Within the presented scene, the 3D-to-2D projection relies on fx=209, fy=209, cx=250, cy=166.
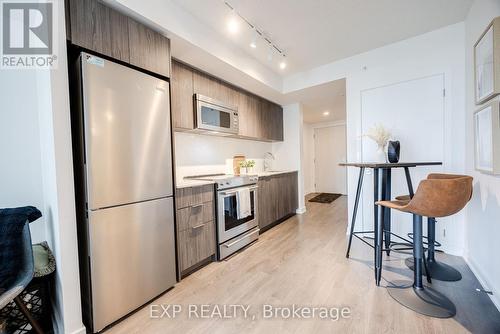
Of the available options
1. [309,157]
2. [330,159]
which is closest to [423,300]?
[330,159]

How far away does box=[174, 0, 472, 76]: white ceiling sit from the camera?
202 centimetres

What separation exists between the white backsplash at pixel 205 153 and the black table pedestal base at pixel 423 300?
8.31ft

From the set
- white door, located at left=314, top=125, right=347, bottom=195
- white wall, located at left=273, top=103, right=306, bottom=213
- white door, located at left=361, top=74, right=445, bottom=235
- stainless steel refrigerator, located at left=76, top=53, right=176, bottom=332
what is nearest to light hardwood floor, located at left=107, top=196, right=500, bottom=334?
stainless steel refrigerator, located at left=76, top=53, right=176, bottom=332

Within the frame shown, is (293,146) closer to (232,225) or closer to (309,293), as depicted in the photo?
(232,225)

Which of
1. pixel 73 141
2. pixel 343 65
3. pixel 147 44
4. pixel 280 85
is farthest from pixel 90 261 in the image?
pixel 343 65

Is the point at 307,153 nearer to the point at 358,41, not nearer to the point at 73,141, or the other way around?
the point at 358,41

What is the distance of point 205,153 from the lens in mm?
3172

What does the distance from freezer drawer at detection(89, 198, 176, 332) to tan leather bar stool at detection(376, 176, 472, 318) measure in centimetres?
194

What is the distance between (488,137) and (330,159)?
16.5ft

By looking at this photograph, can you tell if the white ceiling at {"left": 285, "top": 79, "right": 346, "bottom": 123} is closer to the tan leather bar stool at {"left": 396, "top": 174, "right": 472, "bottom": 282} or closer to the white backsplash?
the white backsplash

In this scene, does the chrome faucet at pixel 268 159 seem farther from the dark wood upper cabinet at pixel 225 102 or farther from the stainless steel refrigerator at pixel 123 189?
the stainless steel refrigerator at pixel 123 189

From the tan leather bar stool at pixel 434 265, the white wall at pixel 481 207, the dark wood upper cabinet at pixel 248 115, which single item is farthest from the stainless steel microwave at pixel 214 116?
the white wall at pixel 481 207

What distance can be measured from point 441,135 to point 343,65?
1.58 meters

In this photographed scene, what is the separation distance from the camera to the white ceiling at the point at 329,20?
2.02 metres
